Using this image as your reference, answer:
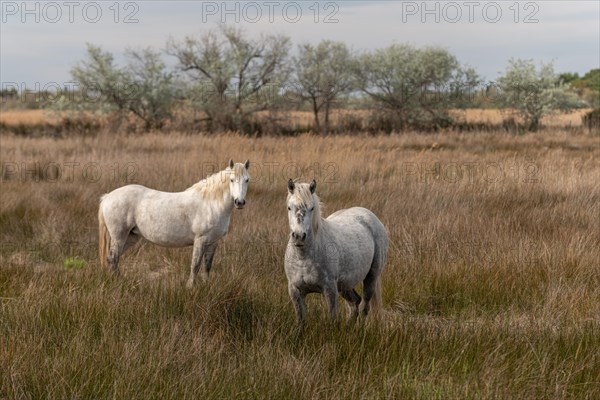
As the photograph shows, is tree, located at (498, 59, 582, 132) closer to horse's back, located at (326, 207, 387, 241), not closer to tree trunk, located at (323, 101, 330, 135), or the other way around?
tree trunk, located at (323, 101, 330, 135)

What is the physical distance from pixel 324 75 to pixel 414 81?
483 centimetres

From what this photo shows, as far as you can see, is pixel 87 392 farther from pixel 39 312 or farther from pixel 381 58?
pixel 381 58

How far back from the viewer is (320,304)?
18.3 ft

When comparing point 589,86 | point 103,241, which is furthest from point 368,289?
point 589,86

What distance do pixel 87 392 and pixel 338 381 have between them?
1463 millimetres

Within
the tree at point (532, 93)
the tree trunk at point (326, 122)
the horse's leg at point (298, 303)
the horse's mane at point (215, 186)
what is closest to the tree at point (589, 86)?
the tree at point (532, 93)

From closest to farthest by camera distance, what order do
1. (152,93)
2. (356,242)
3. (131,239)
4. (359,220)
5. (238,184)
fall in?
(356,242)
(359,220)
(238,184)
(131,239)
(152,93)

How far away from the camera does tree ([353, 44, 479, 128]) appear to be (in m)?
31.1

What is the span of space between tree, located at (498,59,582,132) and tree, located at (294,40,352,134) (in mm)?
7937

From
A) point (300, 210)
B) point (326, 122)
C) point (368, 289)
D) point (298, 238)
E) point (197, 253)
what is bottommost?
point (368, 289)

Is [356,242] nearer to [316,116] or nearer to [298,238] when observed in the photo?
[298,238]

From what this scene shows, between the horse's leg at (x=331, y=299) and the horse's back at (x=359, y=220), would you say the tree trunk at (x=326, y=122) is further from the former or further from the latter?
the horse's leg at (x=331, y=299)

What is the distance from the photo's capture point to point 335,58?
3262cm

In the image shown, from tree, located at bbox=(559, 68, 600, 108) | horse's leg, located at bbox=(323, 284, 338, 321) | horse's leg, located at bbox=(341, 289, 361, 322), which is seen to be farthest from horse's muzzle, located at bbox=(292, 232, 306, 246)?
tree, located at bbox=(559, 68, 600, 108)
